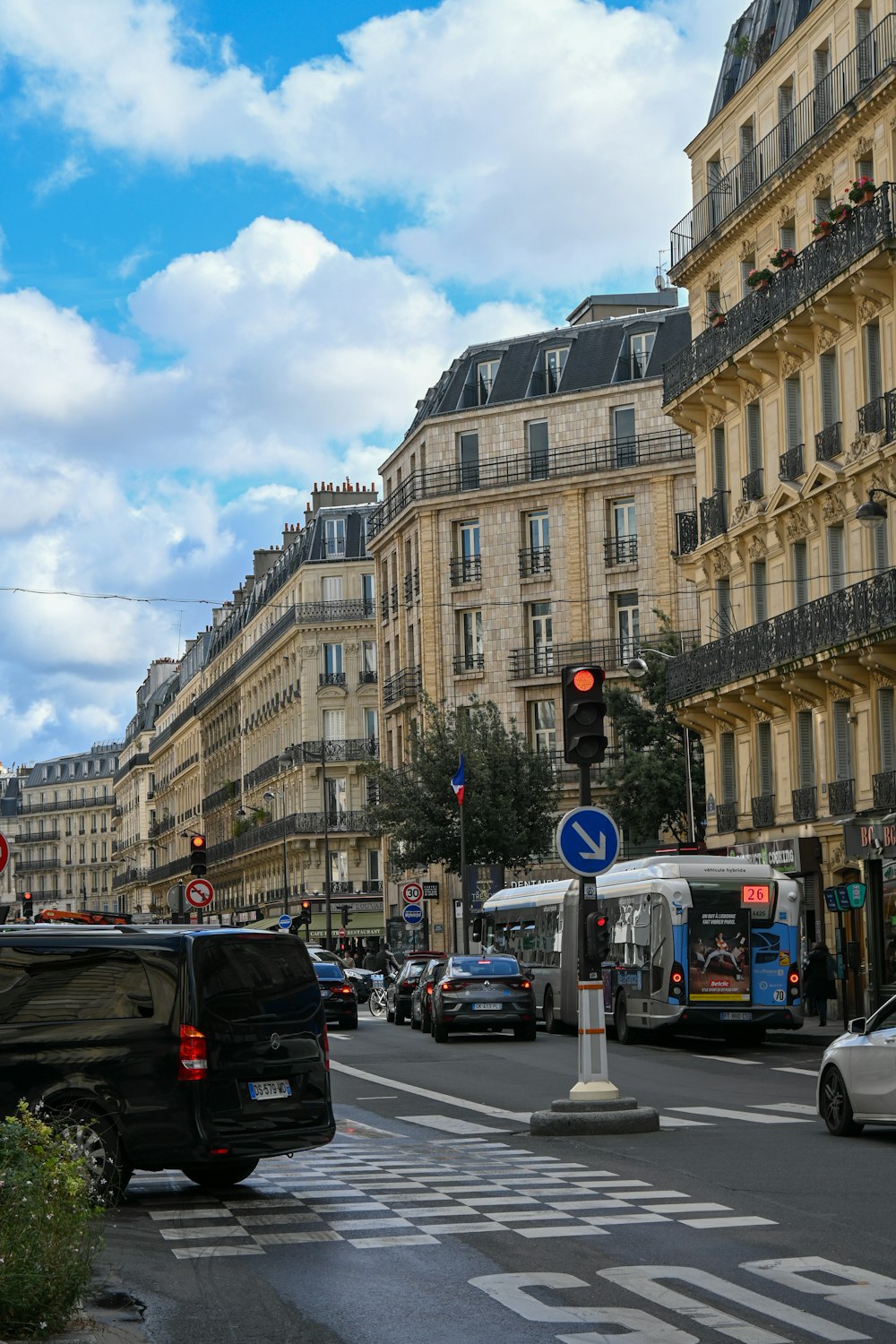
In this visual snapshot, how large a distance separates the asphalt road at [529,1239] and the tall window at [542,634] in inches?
1941

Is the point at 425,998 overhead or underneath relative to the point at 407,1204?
overhead

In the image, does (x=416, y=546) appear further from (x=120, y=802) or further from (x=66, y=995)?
(x=120, y=802)

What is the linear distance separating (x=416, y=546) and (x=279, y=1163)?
5907 centimetres

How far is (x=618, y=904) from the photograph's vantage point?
36.7m

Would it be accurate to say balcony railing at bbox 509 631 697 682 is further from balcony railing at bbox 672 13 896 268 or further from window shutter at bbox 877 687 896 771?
window shutter at bbox 877 687 896 771

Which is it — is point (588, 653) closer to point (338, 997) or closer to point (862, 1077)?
point (338, 997)

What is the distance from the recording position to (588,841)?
18422mm

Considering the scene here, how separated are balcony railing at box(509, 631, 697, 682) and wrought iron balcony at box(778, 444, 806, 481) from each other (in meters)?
24.7

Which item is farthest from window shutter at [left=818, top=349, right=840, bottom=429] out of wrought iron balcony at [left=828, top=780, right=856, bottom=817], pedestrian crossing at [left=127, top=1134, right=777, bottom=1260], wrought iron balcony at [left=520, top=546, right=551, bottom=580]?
wrought iron balcony at [left=520, top=546, right=551, bottom=580]

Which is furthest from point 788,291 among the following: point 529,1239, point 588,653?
point 529,1239

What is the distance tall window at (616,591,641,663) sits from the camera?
226ft

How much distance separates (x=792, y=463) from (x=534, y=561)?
29.0 m

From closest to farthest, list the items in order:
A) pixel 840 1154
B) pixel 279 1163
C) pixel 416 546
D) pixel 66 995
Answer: pixel 66 995 < pixel 840 1154 < pixel 279 1163 < pixel 416 546

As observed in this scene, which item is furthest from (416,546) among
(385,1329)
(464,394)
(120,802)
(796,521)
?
(120,802)
